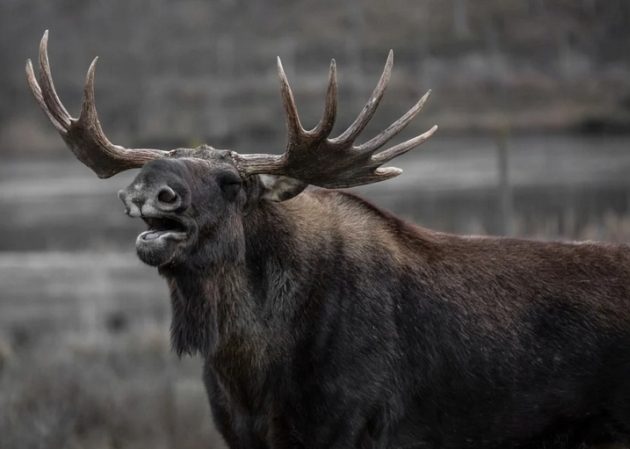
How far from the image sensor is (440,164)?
27.3 m

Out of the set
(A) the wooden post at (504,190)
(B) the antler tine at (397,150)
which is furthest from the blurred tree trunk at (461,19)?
(B) the antler tine at (397,150)

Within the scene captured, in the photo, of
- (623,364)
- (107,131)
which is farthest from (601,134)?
(623,364)

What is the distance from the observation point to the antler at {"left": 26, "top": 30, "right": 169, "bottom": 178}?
6.15 m

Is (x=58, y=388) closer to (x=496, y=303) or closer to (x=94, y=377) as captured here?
(x=94, y=377)

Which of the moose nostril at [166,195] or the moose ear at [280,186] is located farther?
the moose ear at [280,186]

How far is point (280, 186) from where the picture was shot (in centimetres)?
601

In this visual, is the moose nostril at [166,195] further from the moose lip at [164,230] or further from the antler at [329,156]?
the antler at [329,156]

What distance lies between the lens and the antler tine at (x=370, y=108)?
18.6 feet

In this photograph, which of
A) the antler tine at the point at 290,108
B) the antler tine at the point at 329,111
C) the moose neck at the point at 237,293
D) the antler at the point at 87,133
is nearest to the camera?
the antler tine at the point at 329,111

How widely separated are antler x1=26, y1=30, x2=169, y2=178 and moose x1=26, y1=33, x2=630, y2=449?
42 centimetres

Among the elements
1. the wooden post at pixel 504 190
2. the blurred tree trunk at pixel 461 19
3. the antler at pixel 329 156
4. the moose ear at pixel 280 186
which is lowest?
the wooden post at pixel 504 190

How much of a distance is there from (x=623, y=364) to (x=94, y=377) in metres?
5.20

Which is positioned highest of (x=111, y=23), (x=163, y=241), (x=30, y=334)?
(x=111, y=23)

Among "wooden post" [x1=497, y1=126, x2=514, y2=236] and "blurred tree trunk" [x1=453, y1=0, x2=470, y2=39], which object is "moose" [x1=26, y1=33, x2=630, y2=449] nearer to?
"wooden post" [x1=497, y1=126, x2=514, y2=236]
